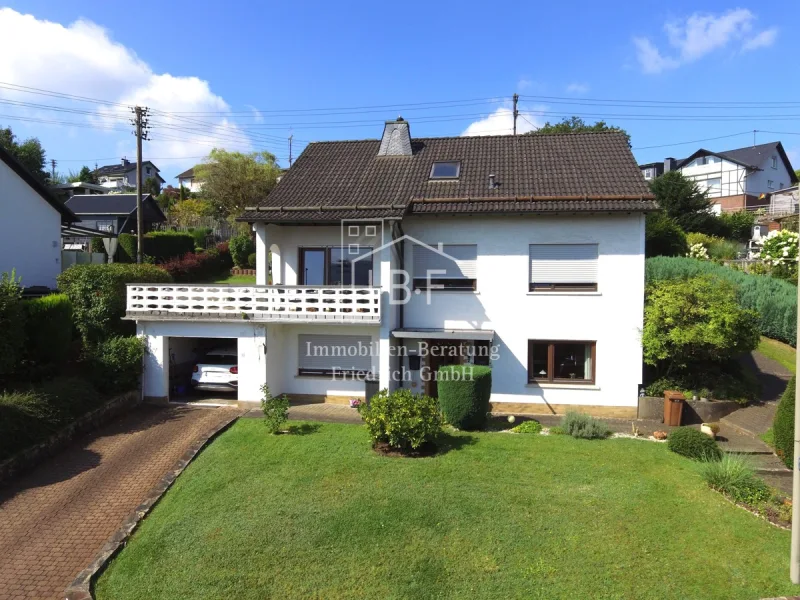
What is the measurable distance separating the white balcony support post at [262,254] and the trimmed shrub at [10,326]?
5.83 meters

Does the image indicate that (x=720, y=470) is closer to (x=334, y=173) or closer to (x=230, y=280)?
(x=334, y=173)

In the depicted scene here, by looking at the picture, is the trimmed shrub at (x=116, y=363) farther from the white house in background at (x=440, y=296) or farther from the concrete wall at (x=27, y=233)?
the concrete wall at (x=27, y=233)

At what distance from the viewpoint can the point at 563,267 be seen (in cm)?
1447

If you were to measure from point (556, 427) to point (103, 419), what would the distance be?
11763 millimetres

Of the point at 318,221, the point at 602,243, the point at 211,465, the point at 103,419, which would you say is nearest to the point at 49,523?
the point at 211,465

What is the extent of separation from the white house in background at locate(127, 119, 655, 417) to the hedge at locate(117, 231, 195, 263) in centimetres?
1642

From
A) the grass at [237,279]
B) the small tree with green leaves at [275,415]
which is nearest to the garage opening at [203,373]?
the small tree with green leaves at [275,415]

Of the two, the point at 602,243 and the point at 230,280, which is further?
the point at 230,280

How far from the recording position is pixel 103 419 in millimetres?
12836

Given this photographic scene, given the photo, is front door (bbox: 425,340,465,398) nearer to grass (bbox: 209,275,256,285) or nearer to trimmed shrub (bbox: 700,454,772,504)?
trimmed shrub (bbox: 700,454,772,504)

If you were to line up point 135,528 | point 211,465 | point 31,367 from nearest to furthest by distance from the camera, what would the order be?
1. point 135,528
2. point 211,465
3. point 31,367

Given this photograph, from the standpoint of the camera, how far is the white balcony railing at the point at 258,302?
45.5 ft

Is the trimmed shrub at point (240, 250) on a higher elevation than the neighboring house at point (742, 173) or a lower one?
→ lower

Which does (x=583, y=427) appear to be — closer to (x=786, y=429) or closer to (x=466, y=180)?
(x=786, y=429)
